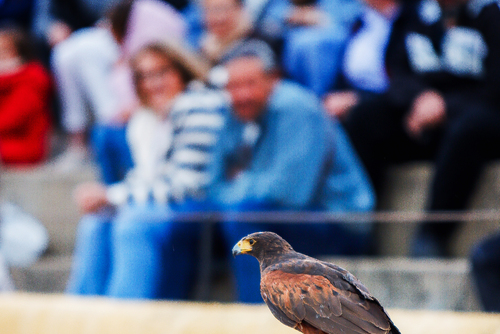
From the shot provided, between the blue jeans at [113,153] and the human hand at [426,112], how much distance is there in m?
1.19

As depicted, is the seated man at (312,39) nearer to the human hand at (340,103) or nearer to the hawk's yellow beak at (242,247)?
the human hand at (340,103)

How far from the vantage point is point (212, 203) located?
2.29 metres

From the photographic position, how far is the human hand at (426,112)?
2596 millimetres

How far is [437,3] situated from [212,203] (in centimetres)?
112

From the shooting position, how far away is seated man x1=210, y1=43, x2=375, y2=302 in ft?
6.57

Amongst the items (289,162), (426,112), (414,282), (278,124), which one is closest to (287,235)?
(289,162)

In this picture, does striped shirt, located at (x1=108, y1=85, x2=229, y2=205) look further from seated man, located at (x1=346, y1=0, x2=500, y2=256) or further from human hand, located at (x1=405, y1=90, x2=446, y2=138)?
human hand, located at (x1=405, y1=90, x2=446, y2=138)

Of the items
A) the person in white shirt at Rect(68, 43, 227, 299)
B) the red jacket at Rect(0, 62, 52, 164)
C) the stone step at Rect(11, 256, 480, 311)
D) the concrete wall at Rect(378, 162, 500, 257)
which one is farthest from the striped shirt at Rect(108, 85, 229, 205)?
the red jacket at Rect(0, 62, 52, 164)

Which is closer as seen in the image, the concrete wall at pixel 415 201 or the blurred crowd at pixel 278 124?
the blurred crowd at pixel 278 124

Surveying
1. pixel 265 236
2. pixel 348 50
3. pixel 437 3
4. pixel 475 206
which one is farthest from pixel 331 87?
pixel 265 236

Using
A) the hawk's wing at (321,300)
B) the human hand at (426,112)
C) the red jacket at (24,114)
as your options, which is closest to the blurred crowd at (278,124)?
the human hand at (426,112)

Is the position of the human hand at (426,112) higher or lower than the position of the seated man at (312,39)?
lower

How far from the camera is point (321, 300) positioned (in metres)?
0.76

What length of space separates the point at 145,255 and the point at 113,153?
2.93 feet
